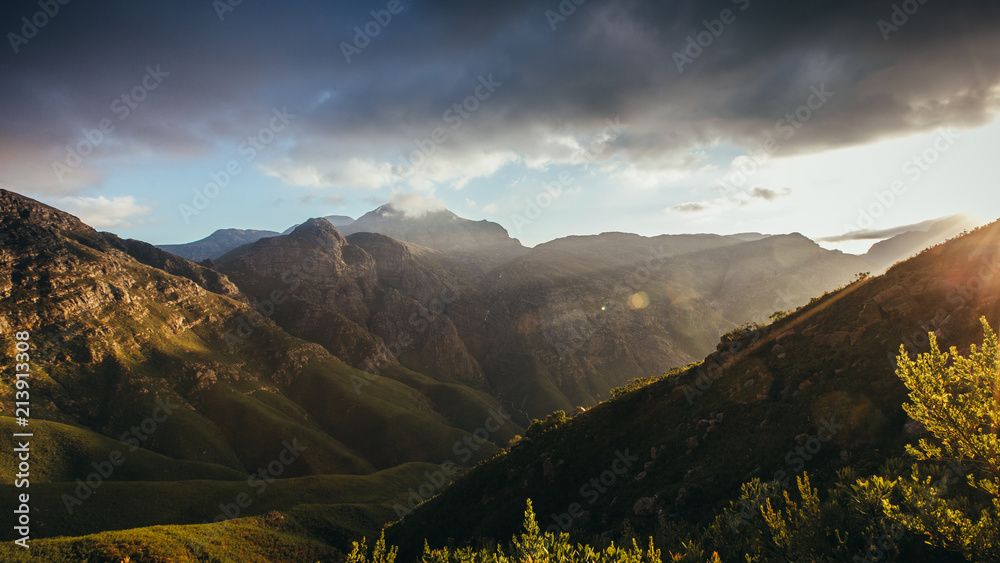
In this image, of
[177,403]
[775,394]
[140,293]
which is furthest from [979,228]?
[140,293]

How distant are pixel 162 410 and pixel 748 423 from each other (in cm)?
17688

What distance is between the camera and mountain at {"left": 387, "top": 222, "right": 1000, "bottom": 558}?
97.6 feet

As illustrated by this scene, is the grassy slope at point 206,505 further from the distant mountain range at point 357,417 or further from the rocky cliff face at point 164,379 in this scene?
the rocky cliff face at point 164,379

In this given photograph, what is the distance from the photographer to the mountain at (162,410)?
88938 millimetres

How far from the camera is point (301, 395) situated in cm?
18425

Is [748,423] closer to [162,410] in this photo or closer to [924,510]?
[924,510]

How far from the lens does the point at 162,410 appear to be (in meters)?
133

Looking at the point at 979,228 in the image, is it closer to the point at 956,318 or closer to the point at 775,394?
the point at 956,318

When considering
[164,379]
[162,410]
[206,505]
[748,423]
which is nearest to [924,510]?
[748,423]

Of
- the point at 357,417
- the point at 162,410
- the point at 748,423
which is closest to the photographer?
the point at 748,423

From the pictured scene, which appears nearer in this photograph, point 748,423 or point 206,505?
point 748,423

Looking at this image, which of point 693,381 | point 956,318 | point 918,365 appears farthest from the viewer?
point 693,381

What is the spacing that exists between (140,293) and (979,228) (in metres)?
262

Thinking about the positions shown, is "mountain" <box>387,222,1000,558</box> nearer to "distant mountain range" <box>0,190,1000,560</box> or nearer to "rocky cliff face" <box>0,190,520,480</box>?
"distant mountain range" <box>0,190,1000,560</box>
